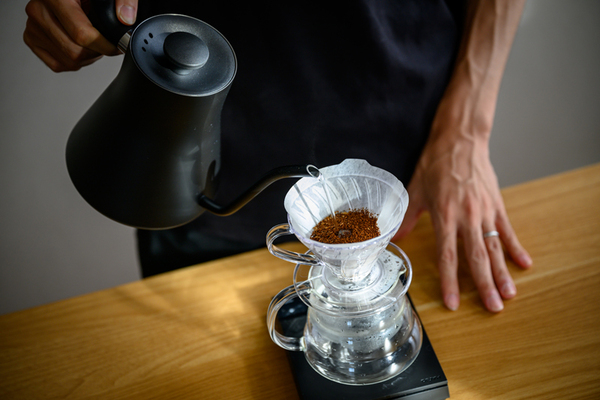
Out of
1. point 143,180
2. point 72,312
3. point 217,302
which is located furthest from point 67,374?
point 143,180

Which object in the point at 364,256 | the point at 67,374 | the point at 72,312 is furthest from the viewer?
the point at 72,312

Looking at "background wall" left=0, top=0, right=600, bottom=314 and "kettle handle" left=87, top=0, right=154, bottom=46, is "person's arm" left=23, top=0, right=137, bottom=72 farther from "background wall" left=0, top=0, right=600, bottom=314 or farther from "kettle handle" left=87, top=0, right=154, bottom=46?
"background wall" left=0, top=0, right=600, bottom=314

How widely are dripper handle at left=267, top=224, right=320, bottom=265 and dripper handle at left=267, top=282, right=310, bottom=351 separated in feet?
0.11

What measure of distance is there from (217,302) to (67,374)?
27 cm

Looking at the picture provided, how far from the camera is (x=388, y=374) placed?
0.60m

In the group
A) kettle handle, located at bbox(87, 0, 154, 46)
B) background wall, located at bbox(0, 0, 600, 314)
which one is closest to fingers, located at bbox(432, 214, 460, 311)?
kettle handle, located at bbox(87, 0, 154, 46)

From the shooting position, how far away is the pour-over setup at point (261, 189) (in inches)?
19.3

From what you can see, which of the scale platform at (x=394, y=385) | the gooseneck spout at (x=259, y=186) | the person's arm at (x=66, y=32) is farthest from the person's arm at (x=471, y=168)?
the person's arm at (x=66, y=32)

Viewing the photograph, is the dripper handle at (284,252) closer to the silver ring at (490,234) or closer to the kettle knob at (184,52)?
the kettle knob at (184,52)

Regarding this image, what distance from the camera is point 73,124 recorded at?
46.3 inches

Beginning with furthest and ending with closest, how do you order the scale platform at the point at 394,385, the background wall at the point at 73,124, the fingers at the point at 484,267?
1. the background wall at the point at 73,124
2. the fingers at the point at 484,267
3. the scale platform at the point at 394,385

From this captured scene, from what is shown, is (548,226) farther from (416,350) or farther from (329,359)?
(329,359)

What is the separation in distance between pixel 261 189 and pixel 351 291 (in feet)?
0.60

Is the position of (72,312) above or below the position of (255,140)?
below
